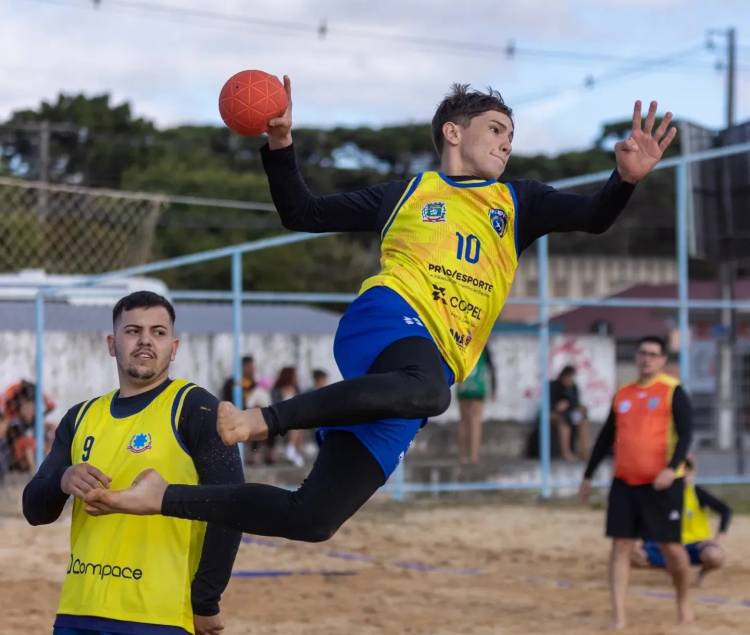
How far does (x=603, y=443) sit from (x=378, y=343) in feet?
17.8

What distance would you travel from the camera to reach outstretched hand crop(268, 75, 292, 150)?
5027 millimetres

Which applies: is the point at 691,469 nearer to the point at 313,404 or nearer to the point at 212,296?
the point at 212,296

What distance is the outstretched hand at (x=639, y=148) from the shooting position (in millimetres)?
4859

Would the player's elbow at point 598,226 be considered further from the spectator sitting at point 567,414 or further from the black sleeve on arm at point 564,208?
the spectator sitting at point 567,414

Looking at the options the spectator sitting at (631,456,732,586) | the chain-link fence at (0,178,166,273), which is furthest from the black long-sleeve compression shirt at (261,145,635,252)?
the chain-link fence at (0,178,166,273)

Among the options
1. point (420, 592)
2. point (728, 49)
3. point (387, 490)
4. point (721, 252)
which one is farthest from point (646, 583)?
point (728, 49)

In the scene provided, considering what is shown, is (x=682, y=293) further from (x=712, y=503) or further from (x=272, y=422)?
(x=272, y=422)

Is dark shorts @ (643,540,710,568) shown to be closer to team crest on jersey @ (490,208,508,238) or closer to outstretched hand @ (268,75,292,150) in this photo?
team crest on jersey @ (490,208,508,238)

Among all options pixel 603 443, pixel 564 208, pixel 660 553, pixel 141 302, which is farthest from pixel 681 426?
pixel 141 302

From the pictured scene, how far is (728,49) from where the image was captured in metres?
37.8

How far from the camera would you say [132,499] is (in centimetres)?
434

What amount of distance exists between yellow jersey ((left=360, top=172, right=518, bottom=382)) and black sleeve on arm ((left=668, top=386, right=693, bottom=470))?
15.2 feet

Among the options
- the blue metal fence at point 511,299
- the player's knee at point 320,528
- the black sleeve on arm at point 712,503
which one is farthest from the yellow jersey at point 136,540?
the blue metal fence at point 511,299

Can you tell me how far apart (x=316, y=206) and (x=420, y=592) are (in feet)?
20.0
